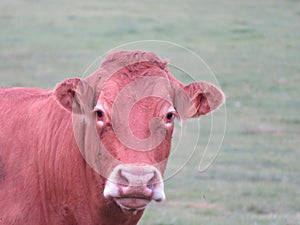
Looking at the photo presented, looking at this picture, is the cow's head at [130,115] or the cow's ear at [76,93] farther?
the cow's ear at [76,93]

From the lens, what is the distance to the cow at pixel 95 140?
18.6 ft

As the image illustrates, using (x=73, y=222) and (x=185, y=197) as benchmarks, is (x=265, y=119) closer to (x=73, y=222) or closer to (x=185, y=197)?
(x=185, y=197)

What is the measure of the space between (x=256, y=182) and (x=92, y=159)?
685cm

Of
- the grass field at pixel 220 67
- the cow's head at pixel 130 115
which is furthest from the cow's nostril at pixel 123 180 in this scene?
the grass field at pixel 220 67

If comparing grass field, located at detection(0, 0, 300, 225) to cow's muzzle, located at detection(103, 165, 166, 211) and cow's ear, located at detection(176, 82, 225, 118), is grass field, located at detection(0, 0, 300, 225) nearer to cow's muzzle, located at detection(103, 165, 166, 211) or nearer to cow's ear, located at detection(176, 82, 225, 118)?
cow's ear, located at detection(176, 82, 225, 118)

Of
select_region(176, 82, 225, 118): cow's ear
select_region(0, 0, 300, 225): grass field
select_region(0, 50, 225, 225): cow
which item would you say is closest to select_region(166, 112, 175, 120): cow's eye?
select_region(0, 50, 225, 225): cow

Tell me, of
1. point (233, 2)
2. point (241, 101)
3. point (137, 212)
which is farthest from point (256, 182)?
point (233, 2)

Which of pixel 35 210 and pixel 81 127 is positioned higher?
pixel 81 127

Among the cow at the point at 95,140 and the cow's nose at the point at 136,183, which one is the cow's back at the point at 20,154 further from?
the cow's nose at the point at 136,183

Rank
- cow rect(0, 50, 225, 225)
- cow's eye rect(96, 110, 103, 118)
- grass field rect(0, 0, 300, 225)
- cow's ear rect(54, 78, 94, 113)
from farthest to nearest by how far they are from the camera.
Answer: grass field rect(0, 0, 300, 225) → cow's ear rect(54, 78, 94, 113) → cow's eye rect(96, 110, 103, 118) → cow rect(0, 50, 225, 225)

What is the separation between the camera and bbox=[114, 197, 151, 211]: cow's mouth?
552 centimetres

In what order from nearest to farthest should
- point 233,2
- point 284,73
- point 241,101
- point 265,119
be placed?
point 265,119, point 241,101, point 284,73, point 233,2

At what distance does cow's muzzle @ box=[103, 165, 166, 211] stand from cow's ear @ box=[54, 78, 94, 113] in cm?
54

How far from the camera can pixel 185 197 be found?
1193 centimetres
